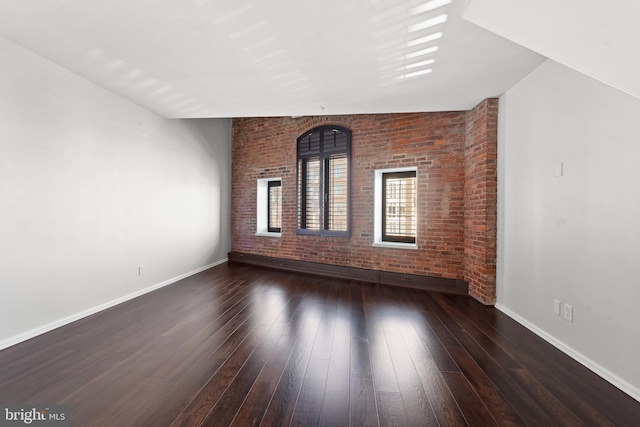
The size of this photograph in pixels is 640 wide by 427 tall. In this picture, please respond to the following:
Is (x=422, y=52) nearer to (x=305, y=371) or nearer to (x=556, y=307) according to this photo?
(x=556, y=307)

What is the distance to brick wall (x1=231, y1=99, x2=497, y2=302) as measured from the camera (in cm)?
393

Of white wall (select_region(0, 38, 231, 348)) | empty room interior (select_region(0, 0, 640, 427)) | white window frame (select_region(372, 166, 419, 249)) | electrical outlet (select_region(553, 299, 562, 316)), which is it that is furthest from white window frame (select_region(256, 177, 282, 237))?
electrical outlet (select_region(553, 299, 562, 316))

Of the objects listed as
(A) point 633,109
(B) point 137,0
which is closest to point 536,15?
(A) point 633,109

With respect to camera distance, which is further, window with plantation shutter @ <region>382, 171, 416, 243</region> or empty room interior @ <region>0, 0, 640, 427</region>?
window with plantation shutter @ <region>382, 171, 416, 243</region>

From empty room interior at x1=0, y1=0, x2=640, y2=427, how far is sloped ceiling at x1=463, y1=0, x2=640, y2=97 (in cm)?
1

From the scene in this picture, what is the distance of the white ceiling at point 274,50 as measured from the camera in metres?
1.86

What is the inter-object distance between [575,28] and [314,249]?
4.19 metres

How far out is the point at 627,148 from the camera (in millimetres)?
1818

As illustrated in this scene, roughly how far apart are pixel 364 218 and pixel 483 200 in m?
1.76

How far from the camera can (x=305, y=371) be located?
1941 mm

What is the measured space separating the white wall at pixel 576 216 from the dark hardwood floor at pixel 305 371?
0.25 metres

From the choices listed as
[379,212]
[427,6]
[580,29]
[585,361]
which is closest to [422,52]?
[427,6]

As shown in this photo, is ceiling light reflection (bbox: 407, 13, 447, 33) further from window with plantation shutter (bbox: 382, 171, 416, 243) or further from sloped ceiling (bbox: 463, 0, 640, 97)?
window with plantation shutter (bbox: 382, 171, 416, 243)

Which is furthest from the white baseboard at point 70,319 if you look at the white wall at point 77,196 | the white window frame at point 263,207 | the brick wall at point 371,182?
the brick wall at point 371,182
